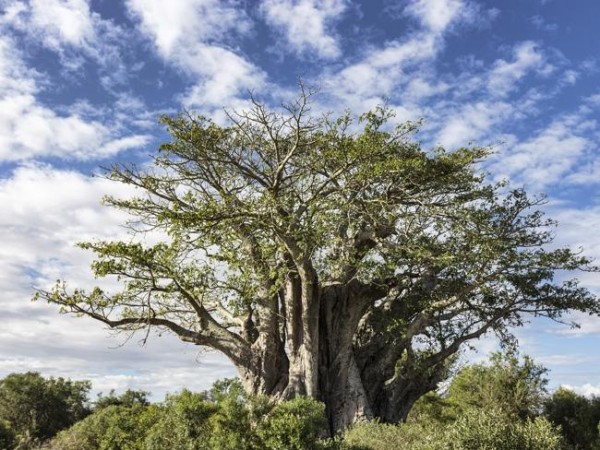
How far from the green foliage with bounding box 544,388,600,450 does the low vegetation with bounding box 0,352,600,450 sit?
0.13 feet

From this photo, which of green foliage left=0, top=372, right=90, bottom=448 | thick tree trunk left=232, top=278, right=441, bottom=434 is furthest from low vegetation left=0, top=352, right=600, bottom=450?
green foliage left=0, top=372, right=90, bottom=448

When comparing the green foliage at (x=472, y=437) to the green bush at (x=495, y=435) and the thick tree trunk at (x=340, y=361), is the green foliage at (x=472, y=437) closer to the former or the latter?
the green bush at (x=495, y=435)

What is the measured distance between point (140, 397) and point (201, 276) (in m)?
34.0

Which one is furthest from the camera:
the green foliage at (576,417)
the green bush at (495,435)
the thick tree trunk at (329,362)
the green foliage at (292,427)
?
the green foliage at (576,417)

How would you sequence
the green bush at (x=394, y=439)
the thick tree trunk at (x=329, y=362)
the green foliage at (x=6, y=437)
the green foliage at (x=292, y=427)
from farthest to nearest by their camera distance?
the green foliage at (x=6, y=437)
the thick tree trunk at (x=329, y=362)
the green bush at (x=394, y=439)
the green foliage at (x=292, y=427)

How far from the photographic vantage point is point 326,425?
11445mm

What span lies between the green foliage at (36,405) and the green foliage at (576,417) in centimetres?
2984

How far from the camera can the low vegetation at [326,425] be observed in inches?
393

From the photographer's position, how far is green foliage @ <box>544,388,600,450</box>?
74.7 ft

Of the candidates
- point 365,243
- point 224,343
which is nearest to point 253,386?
point 224,343

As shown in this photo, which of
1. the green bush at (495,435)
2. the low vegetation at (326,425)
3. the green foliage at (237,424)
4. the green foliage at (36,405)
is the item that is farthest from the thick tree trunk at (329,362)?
the green foliage at (36,405)

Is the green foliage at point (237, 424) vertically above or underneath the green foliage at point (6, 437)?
above

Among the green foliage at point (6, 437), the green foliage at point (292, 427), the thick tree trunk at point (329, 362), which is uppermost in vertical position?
the thick tree trunk at point (329, 362)

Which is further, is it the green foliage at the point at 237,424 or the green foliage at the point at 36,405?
the green foliage at the point at 36,405
